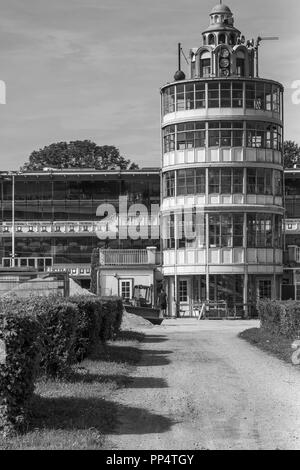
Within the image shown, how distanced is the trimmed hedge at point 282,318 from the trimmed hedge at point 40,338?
506cm

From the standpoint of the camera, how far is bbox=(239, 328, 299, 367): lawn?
77.7 feet

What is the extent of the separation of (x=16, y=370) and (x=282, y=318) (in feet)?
58.0

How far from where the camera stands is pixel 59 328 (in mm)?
17219

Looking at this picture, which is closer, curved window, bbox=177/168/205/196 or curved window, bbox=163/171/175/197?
curved window, bbox=177/168/205/196

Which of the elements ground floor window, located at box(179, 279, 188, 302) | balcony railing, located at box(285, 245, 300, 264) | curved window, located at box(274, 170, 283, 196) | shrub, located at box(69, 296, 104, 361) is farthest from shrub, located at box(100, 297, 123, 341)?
balcony railing, located at box(285, 245, 300, 264)

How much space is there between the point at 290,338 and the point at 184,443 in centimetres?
1650

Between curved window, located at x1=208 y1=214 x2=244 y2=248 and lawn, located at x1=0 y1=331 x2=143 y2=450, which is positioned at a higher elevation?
curved window, located at x1=208 y1=214 x2=244 y2=248

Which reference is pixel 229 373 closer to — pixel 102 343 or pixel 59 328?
pixel 59 328

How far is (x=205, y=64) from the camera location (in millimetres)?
62250

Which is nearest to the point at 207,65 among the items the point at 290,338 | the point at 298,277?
the point at 298,277

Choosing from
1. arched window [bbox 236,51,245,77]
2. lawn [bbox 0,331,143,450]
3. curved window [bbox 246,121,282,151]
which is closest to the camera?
lawn [bbox 0,331,143,450]

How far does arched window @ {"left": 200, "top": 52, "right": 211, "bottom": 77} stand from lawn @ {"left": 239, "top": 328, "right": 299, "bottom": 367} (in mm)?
30770

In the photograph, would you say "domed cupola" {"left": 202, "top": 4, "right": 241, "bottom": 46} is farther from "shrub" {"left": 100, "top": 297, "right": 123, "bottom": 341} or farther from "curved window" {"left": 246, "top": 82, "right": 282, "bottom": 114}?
"shrub" {"left": 100, "top": 297, "right": 123, "bottom": 341}

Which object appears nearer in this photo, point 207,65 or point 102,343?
point 102,343
